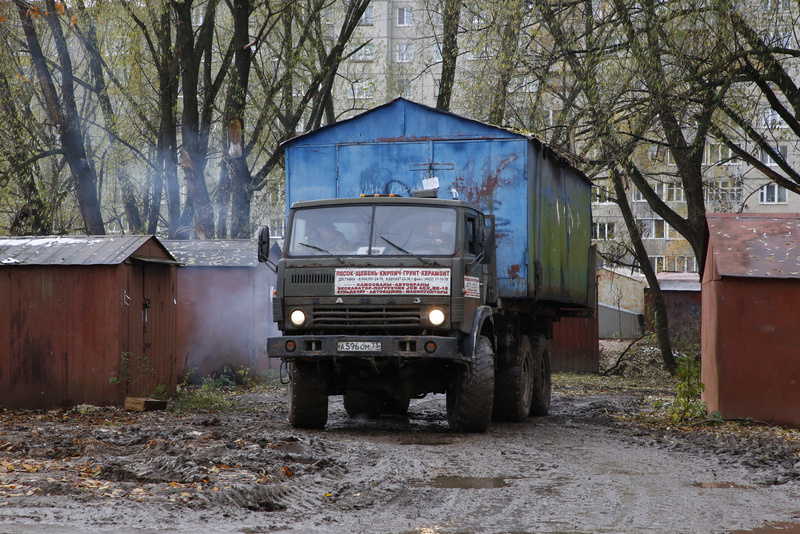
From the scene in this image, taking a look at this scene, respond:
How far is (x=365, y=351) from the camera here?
9.54 metres

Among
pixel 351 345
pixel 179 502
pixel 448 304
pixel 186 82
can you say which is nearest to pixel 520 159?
pixel 448 304

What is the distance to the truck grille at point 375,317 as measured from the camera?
9672 mm

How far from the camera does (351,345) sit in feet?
31.4

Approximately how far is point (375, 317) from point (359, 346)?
0.37 metres

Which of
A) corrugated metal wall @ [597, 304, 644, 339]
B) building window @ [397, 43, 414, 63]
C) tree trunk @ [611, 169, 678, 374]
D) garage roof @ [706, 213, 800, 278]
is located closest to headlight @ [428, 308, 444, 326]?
garage roof @ [706, 213, 800, 278]

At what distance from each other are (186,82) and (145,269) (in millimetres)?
9576

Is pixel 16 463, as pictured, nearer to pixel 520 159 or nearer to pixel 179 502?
pixel 179 502

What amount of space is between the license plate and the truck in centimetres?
1

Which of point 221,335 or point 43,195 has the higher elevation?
point 43,195

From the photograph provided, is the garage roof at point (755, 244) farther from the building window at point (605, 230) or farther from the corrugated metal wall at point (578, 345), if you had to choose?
the building window at point (605, 230)

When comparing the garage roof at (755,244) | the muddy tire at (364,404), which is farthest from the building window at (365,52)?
the garage roof at (755,244)

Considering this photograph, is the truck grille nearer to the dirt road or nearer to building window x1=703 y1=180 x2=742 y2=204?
the dirt road

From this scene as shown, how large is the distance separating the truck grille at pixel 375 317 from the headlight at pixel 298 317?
→ 0.94 feet

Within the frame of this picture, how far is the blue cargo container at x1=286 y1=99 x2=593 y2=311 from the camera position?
11195mm
